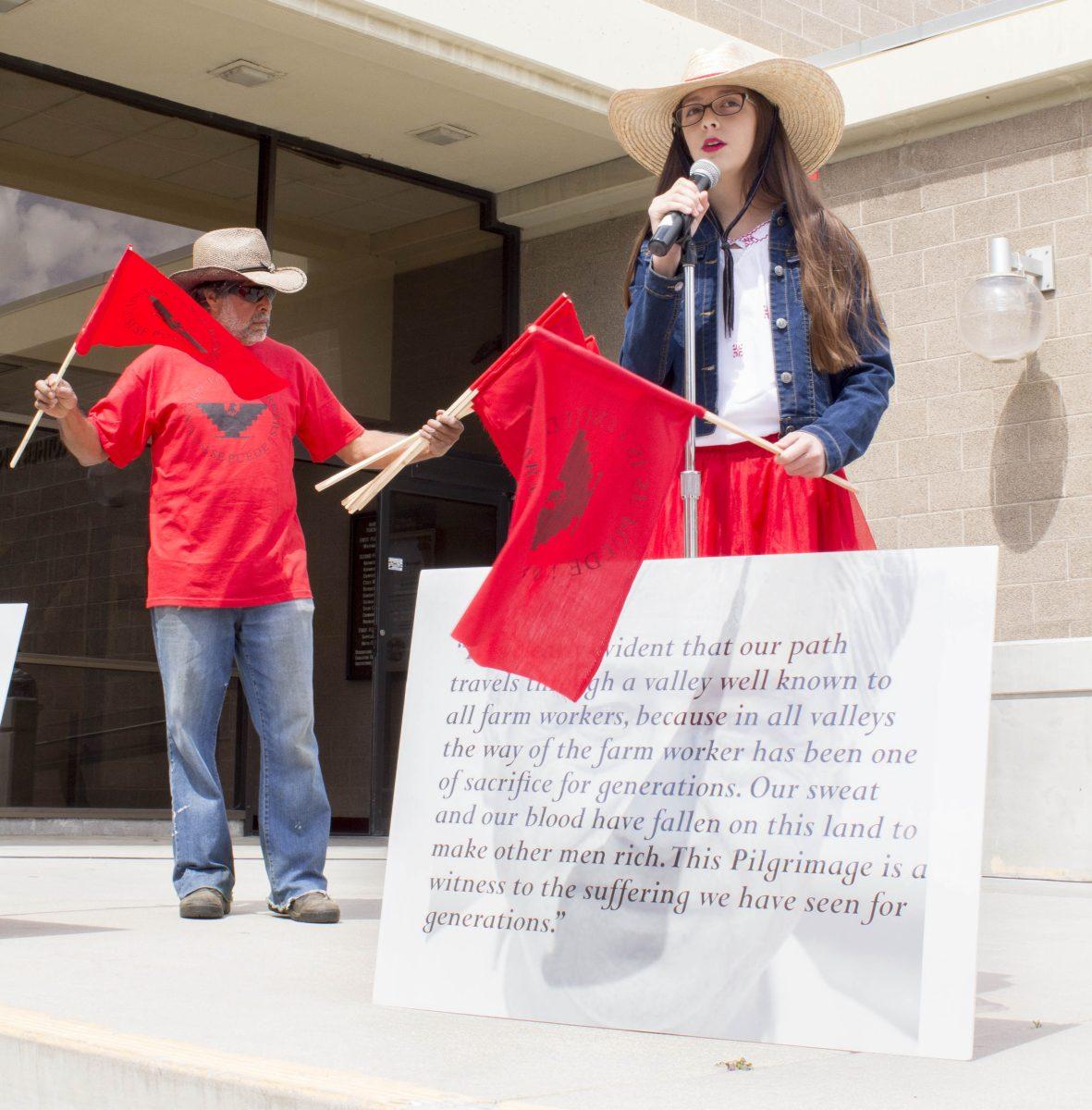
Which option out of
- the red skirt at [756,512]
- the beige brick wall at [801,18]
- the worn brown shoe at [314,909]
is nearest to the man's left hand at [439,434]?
the red skirt at [756,512]

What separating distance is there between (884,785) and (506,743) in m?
0.69

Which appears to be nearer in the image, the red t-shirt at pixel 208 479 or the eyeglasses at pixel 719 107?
the eyeglasses at pixel 719 107

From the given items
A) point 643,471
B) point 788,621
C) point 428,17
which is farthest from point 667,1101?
point 428,17

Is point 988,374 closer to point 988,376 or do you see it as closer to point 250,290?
point 988,376

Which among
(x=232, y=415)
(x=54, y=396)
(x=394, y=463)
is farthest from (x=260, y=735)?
(x=394, y=463)

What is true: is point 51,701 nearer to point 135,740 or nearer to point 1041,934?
point 135,740

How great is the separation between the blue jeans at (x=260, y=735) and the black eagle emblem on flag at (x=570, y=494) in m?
1.88

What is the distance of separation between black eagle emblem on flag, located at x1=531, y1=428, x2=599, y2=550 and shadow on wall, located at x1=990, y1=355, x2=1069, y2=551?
237 inches

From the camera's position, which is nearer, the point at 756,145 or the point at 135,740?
the point at 756,145

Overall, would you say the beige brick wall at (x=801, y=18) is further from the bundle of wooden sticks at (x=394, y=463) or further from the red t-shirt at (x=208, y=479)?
the bundle of wooden sticks at (x=394, y=463)

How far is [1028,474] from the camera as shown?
8.23 meters

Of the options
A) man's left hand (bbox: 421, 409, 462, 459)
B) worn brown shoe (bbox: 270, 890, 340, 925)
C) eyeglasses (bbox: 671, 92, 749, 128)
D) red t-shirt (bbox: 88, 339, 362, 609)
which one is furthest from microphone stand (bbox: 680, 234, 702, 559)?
worn brown shoe (bbox: 270, 890, 340, 925)

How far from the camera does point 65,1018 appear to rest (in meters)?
2.68

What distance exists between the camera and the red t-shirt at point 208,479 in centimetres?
428
